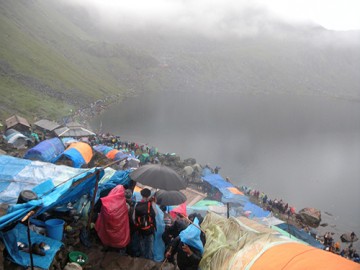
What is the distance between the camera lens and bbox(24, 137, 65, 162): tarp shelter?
85.7 ft

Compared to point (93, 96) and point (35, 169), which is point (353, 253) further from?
point (93, 96)

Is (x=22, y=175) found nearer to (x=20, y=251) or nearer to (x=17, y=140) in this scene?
(x=20, y=251)

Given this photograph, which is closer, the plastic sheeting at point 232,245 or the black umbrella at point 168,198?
the plastic sheeting at point 232,245

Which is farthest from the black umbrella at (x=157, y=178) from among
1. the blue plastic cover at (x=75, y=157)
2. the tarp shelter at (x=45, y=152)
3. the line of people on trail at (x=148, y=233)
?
the tarp shelter at (x=45, y=152)

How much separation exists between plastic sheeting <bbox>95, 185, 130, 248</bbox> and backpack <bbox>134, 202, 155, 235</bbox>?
0.33 meters

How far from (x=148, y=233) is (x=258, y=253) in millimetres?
3595

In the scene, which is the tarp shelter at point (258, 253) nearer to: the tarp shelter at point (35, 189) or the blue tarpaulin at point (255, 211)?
the tarp shelter at point (35, 189)

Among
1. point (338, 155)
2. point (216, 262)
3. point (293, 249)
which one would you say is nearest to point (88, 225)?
point (216, 262)

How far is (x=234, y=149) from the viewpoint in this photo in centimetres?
7869

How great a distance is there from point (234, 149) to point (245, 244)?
72002 mm

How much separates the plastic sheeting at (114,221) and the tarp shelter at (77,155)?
18918 mm

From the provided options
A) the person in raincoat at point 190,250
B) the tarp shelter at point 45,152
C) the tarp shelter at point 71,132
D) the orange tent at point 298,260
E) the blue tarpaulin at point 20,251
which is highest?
the orange tent at point 298,260

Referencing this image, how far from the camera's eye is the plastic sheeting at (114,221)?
352 inches

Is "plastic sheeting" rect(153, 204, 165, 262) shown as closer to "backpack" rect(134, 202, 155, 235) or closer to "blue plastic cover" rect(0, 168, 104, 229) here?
"backpack" rect(134, 202, 155, 235)
